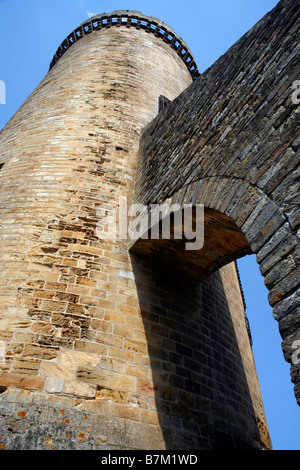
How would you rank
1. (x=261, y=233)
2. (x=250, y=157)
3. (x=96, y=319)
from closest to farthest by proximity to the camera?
(x=261, y=233) < (x=250, y=157) < (x=96, y=319)

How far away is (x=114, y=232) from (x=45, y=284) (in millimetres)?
1131

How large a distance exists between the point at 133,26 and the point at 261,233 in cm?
975

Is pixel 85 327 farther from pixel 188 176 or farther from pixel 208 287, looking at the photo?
pixel 208 287

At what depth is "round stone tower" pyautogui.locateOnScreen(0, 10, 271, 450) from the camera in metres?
2.99

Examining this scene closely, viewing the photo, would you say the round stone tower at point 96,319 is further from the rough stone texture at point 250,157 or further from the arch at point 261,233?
the arch at point 261,233

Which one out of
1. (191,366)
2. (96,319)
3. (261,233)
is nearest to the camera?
(261,233)

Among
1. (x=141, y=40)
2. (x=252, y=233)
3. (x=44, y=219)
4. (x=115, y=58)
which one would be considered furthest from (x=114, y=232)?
(x=141, y=40)

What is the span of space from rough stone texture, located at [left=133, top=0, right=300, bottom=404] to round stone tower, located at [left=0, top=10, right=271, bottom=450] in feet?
2.20

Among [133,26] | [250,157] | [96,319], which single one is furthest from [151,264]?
[133,26]

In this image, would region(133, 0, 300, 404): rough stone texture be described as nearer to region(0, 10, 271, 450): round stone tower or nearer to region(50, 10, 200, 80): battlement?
region(0, 10, 271, 450): round stone tower

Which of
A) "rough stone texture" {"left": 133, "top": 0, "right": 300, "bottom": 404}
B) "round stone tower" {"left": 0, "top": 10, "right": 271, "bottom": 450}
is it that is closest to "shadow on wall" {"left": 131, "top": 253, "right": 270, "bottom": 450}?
"round stone tower" {"left": 0, "top": 10, "right": 271, "bottom": 450}

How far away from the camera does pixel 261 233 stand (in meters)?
2.38

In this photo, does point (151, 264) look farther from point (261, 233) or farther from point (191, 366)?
point (261, 233)

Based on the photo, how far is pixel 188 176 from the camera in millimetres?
3648
